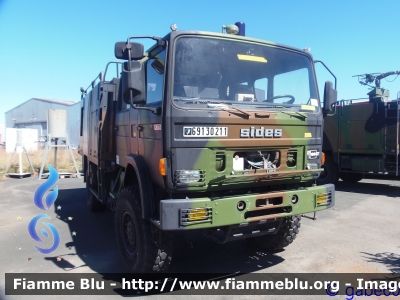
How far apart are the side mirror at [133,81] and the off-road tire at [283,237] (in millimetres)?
2533

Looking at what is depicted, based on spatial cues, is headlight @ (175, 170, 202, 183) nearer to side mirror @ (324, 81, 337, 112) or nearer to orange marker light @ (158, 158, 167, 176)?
orange marker light @ (158, 158, 167, 176)

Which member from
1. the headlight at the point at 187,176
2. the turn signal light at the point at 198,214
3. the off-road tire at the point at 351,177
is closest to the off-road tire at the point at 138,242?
the turn signal light at the point at 198,214

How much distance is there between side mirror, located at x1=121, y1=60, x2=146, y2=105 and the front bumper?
1109 millimetres

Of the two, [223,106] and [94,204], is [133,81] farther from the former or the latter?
[94,204]

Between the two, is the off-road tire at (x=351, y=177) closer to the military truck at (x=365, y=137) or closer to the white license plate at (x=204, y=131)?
the military truck at (x=365, y=137)

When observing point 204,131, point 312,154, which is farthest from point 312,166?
point 204,131

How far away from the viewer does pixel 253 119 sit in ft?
11.9

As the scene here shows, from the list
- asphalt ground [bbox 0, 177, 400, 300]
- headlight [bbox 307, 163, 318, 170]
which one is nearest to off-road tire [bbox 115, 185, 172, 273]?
asphalt ground [bbox 0, 177, 400, 300]

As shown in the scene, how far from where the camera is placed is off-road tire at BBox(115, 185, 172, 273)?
3.68 m

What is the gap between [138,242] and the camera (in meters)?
3.79

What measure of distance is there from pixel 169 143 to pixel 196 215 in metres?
0.74

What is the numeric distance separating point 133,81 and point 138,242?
5.81 feet

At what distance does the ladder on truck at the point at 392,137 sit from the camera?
29.5 ft

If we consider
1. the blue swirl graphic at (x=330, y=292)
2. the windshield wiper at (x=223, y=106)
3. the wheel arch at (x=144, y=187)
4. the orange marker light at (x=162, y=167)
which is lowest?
the blue swirl graphic at (x=330, y=292)
